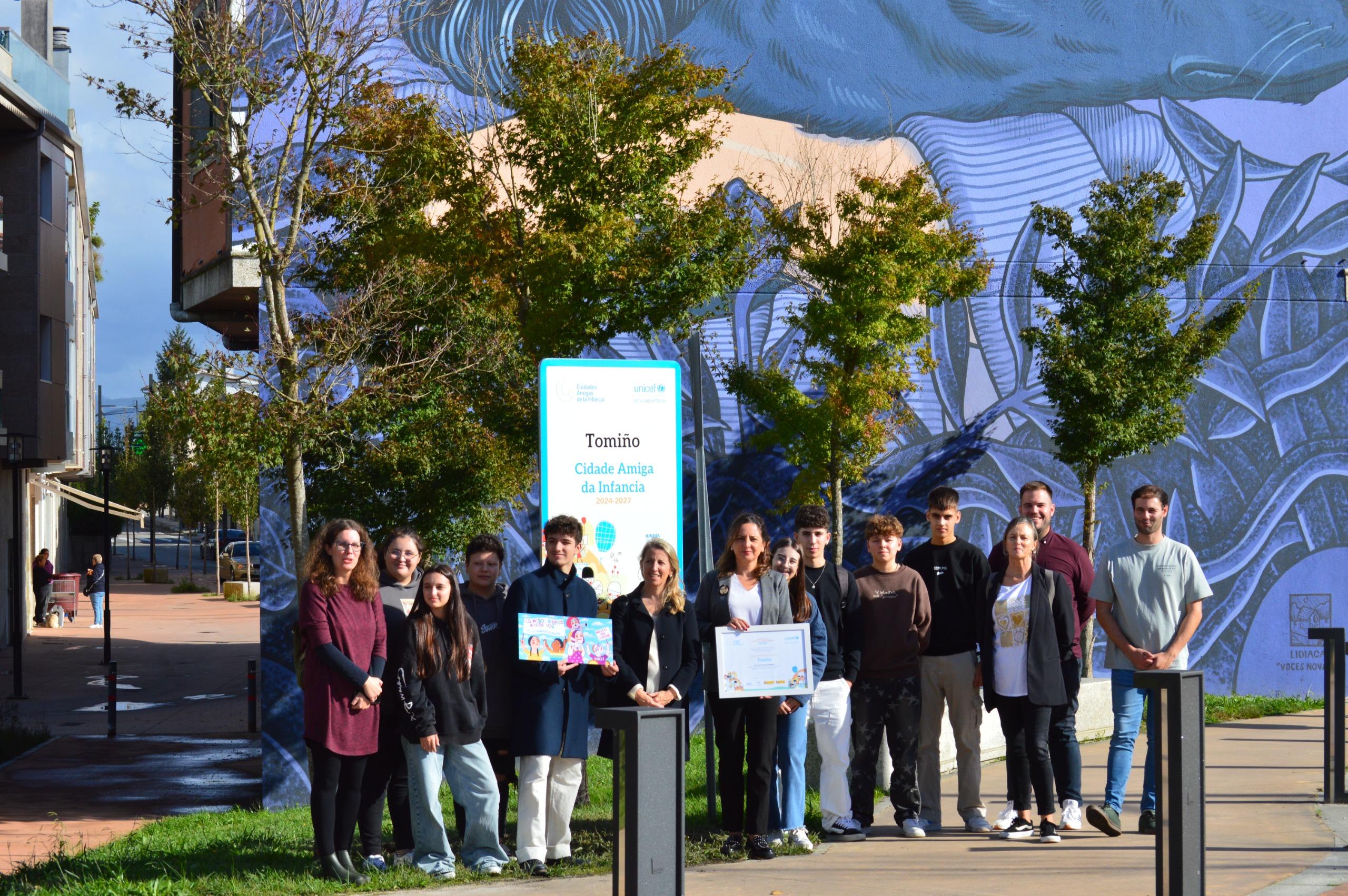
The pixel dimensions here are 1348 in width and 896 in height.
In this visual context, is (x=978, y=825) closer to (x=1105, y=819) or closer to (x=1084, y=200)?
(x=1105, y=819)

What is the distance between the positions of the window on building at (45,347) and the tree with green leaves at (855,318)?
2354cm

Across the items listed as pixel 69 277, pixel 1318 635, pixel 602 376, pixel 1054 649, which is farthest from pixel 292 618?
pixel 69 277

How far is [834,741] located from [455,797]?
2279 mm

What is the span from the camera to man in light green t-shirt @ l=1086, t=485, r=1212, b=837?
8.38 meters

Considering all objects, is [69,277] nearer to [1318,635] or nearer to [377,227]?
[377,227]

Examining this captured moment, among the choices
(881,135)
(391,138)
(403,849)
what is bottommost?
(403,849)

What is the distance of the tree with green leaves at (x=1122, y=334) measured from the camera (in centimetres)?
1617

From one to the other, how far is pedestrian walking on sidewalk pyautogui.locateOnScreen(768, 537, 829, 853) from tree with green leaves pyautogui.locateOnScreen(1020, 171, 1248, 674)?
28.6ft

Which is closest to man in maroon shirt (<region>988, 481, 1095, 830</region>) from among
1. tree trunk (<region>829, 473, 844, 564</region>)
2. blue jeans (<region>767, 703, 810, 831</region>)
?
blue jeans (<region>767, 703, 810, 831</region>)

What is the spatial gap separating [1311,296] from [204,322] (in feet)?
47.8

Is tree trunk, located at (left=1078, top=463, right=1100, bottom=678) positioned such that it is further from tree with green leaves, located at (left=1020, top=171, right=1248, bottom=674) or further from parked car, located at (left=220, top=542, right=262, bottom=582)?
parked car, located at (left=220, top=542, right=262, bottom=582)

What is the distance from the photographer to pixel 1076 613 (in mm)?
8695

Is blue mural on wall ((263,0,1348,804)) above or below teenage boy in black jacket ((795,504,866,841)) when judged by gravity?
above

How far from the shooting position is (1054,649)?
8.24 m
